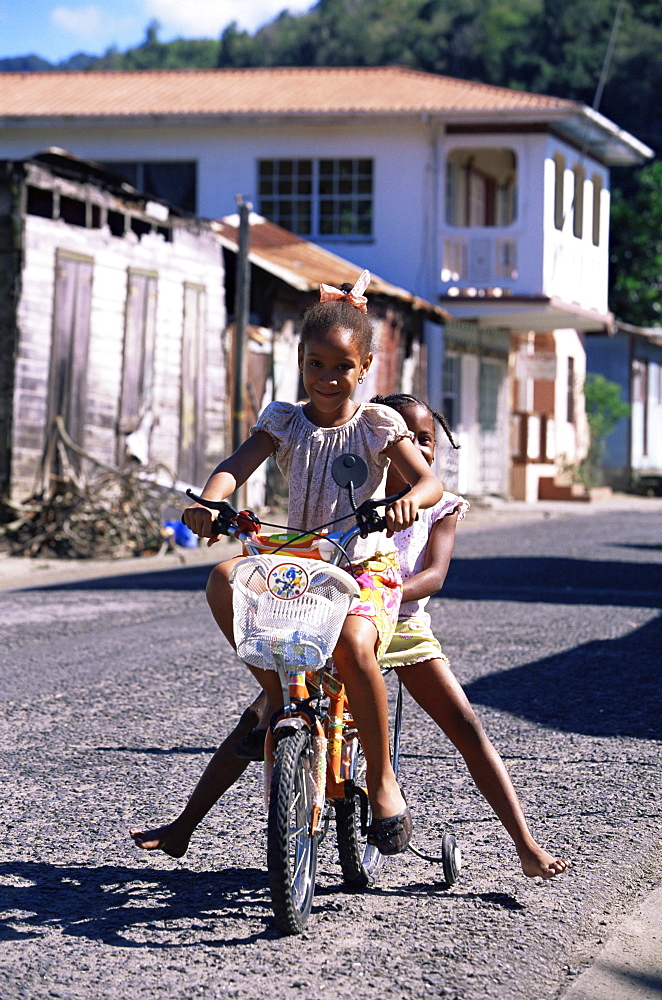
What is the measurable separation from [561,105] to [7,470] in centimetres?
1512

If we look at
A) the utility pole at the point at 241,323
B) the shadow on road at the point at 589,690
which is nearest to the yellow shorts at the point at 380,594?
the shadow on road at the point at 589,690

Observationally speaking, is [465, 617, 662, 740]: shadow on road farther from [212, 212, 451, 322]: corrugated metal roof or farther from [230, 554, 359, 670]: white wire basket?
[212, 212, 451, 322]: corrugated metal roof

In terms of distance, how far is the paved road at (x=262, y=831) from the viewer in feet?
11.2

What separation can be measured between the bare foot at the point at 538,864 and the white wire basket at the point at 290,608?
3.11 feet

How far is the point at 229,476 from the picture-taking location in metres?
3.78

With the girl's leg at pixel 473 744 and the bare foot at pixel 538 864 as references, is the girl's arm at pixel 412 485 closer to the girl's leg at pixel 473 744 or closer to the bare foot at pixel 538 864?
the girl's leg at pixel 473 744

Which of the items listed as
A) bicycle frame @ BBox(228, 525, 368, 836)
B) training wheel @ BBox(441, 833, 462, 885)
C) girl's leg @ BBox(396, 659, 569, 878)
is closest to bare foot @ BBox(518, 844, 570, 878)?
girl's leg @ BBox(396, 659, 569, 878)

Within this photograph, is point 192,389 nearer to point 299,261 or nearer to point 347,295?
point 299,261

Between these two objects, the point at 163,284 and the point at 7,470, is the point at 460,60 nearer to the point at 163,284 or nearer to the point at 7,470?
the point at 163,284

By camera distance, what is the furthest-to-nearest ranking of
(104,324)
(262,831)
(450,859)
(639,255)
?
(639,255)
(104,324)
(262,831)
(450,859)

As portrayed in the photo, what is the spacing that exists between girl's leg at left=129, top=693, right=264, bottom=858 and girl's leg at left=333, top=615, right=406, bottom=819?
0.33 m

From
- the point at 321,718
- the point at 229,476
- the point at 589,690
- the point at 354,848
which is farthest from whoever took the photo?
the point at 589,690

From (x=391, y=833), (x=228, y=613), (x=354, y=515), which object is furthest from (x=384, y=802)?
(x=354, y=515)

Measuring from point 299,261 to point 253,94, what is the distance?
6551 millimetres
